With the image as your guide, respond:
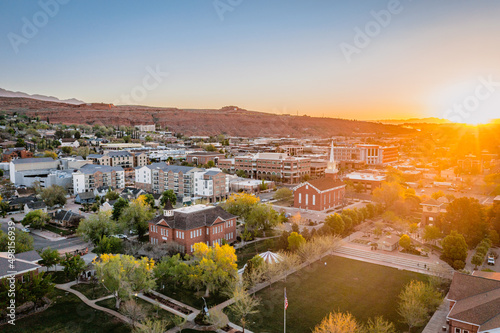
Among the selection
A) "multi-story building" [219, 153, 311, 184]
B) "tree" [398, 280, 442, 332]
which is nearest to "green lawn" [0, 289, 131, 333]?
"tree" [398, 280, 442, 332]

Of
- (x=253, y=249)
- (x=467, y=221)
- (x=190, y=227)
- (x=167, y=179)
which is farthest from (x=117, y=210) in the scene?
(x=467, y=221)

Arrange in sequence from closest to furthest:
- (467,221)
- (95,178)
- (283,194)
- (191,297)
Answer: (191,297)
(467,221)
(283,194)
(95,178)

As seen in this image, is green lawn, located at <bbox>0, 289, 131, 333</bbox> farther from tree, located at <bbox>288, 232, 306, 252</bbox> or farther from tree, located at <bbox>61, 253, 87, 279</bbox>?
tree, located at <bbox>288, 232, 306, 252</bbox>

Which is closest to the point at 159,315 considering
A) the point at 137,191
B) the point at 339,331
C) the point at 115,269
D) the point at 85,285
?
the point at 115,269

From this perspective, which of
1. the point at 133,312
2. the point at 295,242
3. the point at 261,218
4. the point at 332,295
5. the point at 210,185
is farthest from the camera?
the point at 210,185

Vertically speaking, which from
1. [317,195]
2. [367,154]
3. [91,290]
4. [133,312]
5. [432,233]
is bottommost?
[91,290]

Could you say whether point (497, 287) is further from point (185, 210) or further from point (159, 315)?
point (185, 210)

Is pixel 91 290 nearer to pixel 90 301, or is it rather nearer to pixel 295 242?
pixel 90 301
